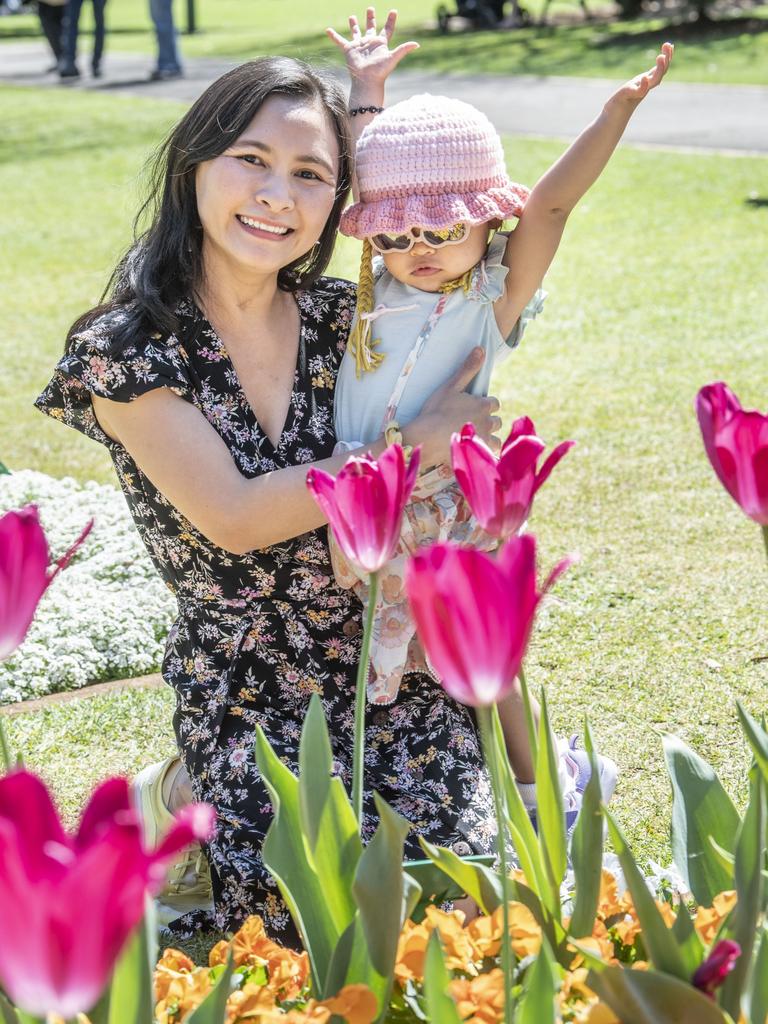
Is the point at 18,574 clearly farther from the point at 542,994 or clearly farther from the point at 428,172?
the point at 428,172

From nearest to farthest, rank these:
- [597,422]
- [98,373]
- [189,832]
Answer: [189,832] → [98,373] → [597,422]

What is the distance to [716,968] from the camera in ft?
3.94

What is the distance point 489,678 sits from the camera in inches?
40.9

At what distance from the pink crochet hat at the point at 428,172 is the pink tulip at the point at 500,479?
1272mm

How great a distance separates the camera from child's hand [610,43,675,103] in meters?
2.25

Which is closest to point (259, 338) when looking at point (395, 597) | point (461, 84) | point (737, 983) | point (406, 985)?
point (395, 597)

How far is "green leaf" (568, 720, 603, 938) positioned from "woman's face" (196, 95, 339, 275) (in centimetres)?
140

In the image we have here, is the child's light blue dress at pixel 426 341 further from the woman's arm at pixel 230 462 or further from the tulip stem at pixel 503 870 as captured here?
the tulip stem at pixel 503 870

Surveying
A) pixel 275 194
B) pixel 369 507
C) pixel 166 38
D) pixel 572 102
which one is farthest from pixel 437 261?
pixel 166 38

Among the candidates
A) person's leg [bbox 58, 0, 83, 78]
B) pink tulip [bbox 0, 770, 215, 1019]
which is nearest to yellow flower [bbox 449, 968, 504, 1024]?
pink tulip [bbox 0, 770, 215, 1019]

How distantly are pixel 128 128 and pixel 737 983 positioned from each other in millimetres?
15906

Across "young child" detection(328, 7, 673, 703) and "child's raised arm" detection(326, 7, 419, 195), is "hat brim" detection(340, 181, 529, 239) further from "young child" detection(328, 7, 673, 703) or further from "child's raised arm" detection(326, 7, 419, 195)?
"child's raised arm" detection(326, 7, 419, 195)

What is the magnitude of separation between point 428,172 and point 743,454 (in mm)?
1485

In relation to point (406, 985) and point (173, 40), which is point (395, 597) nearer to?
point (406, 985)
